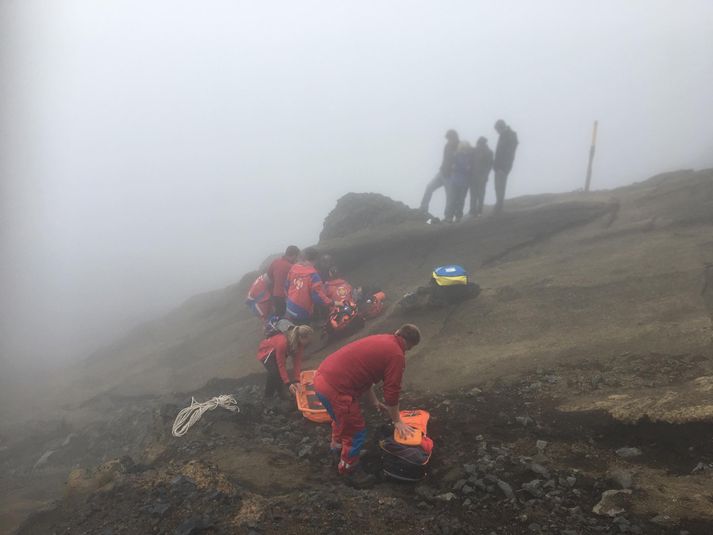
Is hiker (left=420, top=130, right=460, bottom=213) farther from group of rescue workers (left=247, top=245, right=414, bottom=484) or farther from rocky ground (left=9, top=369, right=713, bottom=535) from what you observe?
rocky ground (left=9, top=369, right=713, bottom=535)

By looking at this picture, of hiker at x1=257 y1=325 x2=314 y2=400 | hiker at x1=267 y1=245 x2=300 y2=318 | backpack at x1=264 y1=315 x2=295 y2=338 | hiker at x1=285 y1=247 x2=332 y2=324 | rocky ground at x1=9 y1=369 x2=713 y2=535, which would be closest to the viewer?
rocky ground at x1=9 y1=369 x2=713 y2=535

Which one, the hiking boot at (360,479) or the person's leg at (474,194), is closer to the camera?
the hiking boot at (360,479)

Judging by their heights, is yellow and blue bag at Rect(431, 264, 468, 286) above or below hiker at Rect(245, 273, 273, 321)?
above

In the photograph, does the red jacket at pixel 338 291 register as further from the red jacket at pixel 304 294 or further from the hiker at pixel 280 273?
the hiker at pixel 280 273

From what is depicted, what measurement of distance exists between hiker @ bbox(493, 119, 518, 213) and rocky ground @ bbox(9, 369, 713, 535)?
7.24 metres

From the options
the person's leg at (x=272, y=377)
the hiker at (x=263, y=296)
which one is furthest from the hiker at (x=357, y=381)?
the hiker at (x=263, y=296)

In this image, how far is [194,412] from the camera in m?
7.85

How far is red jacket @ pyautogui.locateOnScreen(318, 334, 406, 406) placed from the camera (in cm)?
563

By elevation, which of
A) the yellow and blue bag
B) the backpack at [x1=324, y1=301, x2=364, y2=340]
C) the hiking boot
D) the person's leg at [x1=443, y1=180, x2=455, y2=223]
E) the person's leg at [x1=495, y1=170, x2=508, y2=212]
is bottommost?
the hiking boot

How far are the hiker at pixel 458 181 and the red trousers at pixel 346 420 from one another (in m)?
9.02

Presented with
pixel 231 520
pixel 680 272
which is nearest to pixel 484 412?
pixel 231 520

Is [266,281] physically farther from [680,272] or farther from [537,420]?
[680,272]

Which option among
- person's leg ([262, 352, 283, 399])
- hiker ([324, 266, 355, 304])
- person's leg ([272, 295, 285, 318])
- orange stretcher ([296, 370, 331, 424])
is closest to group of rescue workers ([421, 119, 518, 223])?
hiker ([324, 266, 355, 304])

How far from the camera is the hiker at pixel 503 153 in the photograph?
41.1ft
